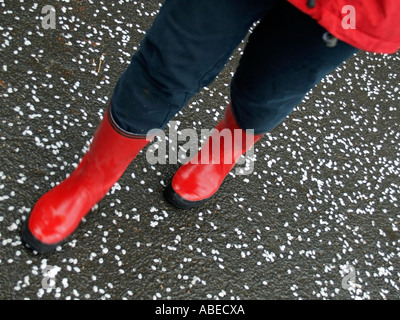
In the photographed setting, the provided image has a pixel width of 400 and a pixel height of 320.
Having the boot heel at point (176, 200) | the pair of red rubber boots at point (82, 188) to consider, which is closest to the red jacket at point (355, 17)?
the pair of red rubber boots at point (82, 188)

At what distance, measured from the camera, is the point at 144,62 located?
0.70 metres

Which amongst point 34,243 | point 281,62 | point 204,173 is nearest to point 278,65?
point 281,62

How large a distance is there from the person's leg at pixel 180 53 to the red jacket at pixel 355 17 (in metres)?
0.08

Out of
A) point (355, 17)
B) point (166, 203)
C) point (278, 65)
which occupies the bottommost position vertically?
point (166, 203)

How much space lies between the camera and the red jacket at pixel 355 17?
592mm

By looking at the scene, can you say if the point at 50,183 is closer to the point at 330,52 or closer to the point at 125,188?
the point at 125,188

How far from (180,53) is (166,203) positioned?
1.56ft

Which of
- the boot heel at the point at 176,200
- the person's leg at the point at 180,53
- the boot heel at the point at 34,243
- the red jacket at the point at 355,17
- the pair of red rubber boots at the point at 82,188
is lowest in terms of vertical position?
the boot heel at the point at 34,243

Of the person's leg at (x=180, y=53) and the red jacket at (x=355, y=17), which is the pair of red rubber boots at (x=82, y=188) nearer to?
the person's leg at (x=180, y=53)

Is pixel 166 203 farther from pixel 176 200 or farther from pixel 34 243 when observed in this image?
pixel 34 243

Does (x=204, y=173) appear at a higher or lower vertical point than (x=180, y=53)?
lower

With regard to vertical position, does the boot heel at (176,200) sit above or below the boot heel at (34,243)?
above

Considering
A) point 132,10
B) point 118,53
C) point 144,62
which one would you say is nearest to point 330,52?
point 144,62

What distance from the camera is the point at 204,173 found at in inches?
40.8
